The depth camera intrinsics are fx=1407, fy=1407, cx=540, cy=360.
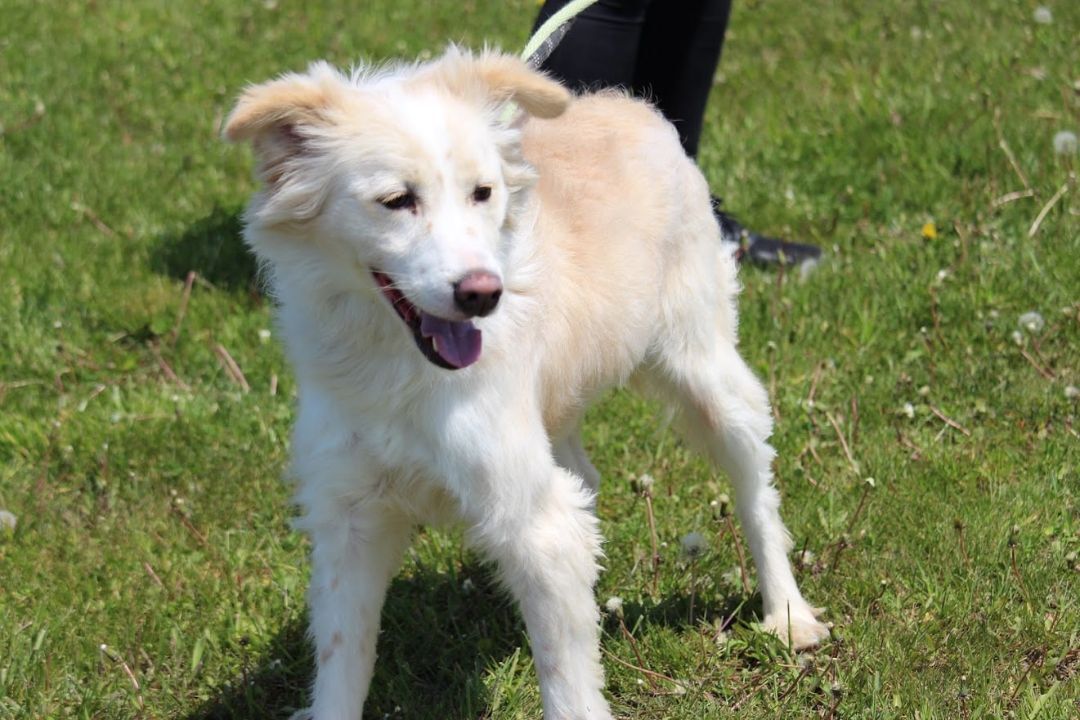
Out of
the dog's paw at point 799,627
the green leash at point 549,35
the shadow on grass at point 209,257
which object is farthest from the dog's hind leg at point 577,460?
the shadow on grass at point 209,257

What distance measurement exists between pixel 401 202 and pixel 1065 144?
409 centimetres

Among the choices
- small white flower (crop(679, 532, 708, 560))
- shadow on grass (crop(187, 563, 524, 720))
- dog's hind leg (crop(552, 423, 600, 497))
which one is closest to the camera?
shadow on grass (crop(187, 563, 524, 720))

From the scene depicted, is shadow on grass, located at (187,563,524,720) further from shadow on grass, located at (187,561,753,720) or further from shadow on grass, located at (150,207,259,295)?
shadow on grass, located at (150,207,259,295)

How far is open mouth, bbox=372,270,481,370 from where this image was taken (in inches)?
116

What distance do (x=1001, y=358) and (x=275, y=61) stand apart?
15.1 ft

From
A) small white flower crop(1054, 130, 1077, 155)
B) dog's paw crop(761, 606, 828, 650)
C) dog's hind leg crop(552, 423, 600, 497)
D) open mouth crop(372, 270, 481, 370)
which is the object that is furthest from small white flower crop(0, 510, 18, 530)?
small white flower crop(1054, 130, 1077, 155)

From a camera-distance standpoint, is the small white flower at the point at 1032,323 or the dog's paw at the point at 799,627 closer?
the dog's paw at the point at 799,627

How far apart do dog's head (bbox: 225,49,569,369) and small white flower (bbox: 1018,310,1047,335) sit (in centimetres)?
246

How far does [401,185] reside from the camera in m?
2.92

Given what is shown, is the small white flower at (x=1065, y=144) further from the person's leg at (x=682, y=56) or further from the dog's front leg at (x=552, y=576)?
the dog's front leg at (x=552, y=576)

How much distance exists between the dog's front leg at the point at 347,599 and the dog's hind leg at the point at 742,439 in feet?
3.11

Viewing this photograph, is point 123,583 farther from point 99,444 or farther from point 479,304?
point 479,304

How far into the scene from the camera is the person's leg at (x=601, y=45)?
4648 millimetres

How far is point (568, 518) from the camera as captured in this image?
3.28 m
